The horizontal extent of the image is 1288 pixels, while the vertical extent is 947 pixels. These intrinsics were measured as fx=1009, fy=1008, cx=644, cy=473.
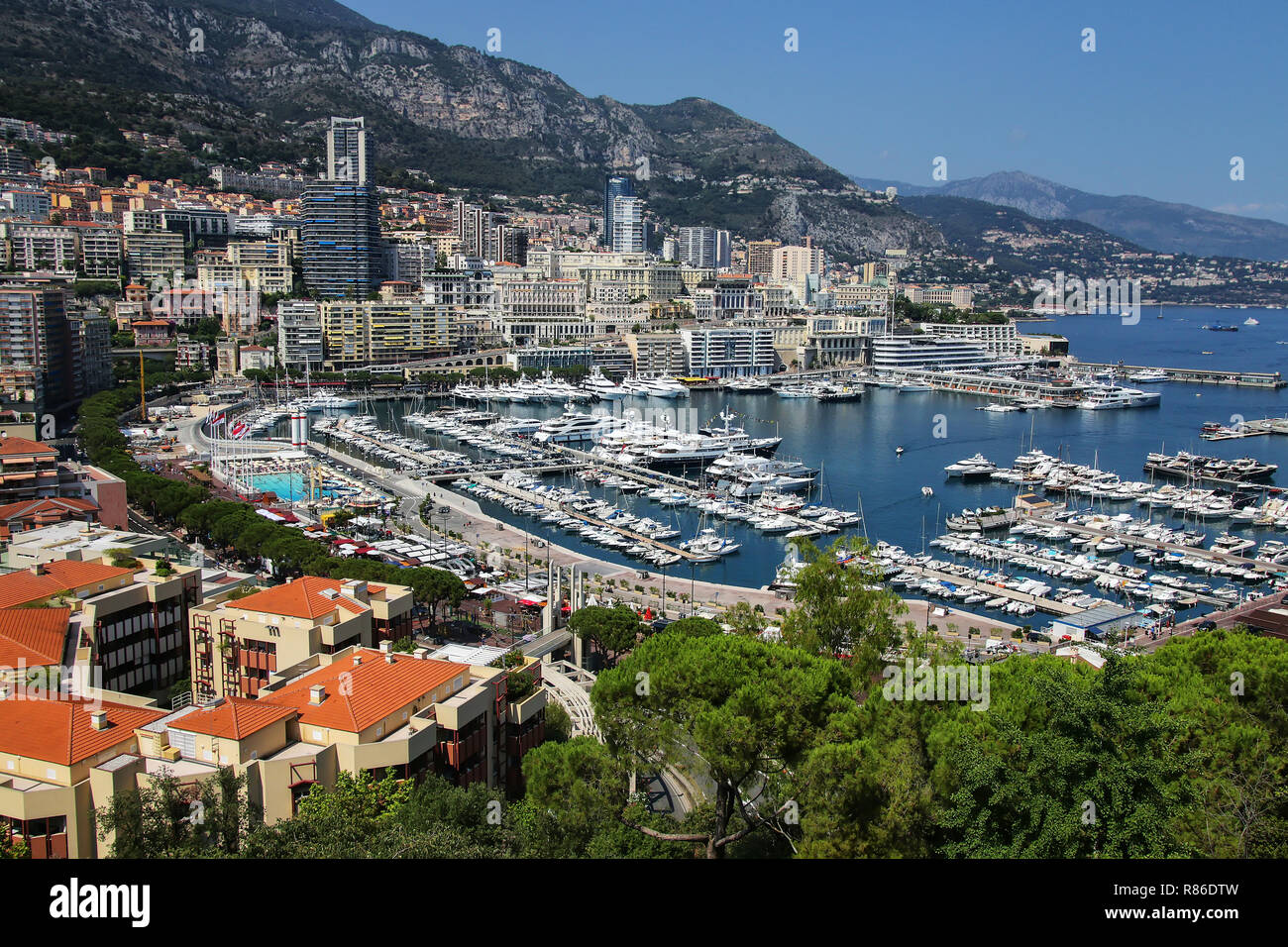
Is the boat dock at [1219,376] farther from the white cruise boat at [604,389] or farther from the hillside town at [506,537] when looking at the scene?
the white cruise boat at [604,389]

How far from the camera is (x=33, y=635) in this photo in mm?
8383

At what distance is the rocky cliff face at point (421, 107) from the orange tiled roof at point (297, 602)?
60392 millimetres

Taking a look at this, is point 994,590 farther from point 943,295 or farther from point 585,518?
point 943,295

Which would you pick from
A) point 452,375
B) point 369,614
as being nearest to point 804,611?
point 369,614

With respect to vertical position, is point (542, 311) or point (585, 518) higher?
point (542, 311)

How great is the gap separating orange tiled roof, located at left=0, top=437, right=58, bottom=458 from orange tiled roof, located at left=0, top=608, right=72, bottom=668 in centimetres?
740

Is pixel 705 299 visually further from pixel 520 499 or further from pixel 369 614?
pixel 369 614

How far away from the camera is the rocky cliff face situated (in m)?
66.1

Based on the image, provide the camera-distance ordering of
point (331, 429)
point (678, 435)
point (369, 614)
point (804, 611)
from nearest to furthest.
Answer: point (804, 611) < point (369, 614) < point (678, 435) < point (331, 429)

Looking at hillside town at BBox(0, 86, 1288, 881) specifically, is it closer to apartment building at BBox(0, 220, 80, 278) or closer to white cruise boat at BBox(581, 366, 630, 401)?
apartment building at BBox(0, 220, 80, 278)

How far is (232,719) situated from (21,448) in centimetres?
1133

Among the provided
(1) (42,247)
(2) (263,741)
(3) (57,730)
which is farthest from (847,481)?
(1) (42,247)
